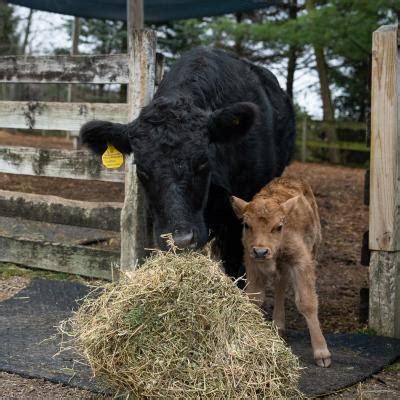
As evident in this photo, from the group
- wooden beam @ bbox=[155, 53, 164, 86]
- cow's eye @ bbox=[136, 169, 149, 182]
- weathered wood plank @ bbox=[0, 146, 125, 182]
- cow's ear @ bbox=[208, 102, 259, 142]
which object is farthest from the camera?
weathered wood plank @ bbox=[0, 146, 125, 182]

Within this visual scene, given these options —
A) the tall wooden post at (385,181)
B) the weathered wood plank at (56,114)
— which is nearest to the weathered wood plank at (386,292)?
the tall wooden post at (385,181)

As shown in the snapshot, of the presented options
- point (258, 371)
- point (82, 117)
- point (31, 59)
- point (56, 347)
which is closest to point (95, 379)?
point (56, 347)

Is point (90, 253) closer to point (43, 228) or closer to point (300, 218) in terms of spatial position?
point (43, 228)

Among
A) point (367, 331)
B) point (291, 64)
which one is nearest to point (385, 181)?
point (367, 331)

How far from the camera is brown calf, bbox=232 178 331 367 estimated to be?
4164mm

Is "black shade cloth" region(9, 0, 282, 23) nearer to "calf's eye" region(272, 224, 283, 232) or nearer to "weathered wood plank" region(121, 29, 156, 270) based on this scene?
"weathered wood plank" region(121, 29, 156, 270)

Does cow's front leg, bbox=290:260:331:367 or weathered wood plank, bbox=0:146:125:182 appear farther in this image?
weathered wood plank, bbox=0:146:125:182

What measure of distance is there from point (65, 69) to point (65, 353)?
300cm

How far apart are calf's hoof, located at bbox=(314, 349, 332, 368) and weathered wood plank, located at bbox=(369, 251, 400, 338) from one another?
94 centimetres

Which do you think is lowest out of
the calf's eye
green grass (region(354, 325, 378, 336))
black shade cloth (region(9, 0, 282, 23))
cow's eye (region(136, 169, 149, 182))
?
green grass (region(354, 325, 378, 336))

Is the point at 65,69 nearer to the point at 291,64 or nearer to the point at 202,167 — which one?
the point at 202,167

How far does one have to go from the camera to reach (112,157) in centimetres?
518

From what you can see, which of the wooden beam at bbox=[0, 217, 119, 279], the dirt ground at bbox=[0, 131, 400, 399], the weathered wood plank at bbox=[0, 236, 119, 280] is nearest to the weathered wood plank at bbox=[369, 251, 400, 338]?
the dirt ground at bbox=[0, 131, 400, 399]

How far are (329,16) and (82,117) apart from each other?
379 inches
